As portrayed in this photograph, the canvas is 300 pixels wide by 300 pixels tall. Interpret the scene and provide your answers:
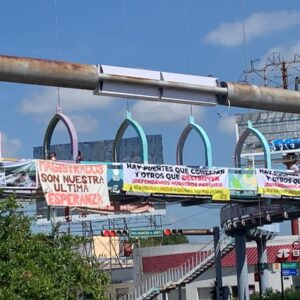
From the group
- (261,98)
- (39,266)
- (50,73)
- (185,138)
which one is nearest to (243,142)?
(185,138)

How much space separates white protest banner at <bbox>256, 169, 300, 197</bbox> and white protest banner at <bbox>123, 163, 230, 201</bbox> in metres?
2.18

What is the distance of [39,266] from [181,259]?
52.1 meters

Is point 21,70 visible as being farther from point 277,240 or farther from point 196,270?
point 277,240

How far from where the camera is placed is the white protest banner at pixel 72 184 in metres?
36.7

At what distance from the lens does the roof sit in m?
76.1

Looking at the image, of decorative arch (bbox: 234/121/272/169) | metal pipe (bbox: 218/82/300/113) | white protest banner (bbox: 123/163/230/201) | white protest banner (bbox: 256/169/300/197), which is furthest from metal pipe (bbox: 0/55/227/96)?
white protest banner (bbox: 256/169/300/197)

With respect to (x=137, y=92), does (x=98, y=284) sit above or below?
below

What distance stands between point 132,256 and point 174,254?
4.40m

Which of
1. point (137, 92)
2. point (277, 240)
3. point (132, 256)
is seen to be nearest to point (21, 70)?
point (137, 92)

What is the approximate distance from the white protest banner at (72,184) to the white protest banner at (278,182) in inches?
352

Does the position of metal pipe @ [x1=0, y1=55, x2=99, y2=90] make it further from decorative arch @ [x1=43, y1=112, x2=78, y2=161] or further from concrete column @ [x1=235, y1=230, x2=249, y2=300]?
concrete column @ [x1=235, y1=230, x2=249, y2=300]

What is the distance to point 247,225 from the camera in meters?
56.2

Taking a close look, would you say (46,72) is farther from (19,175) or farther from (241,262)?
(241,262)

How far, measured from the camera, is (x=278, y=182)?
4488cm
